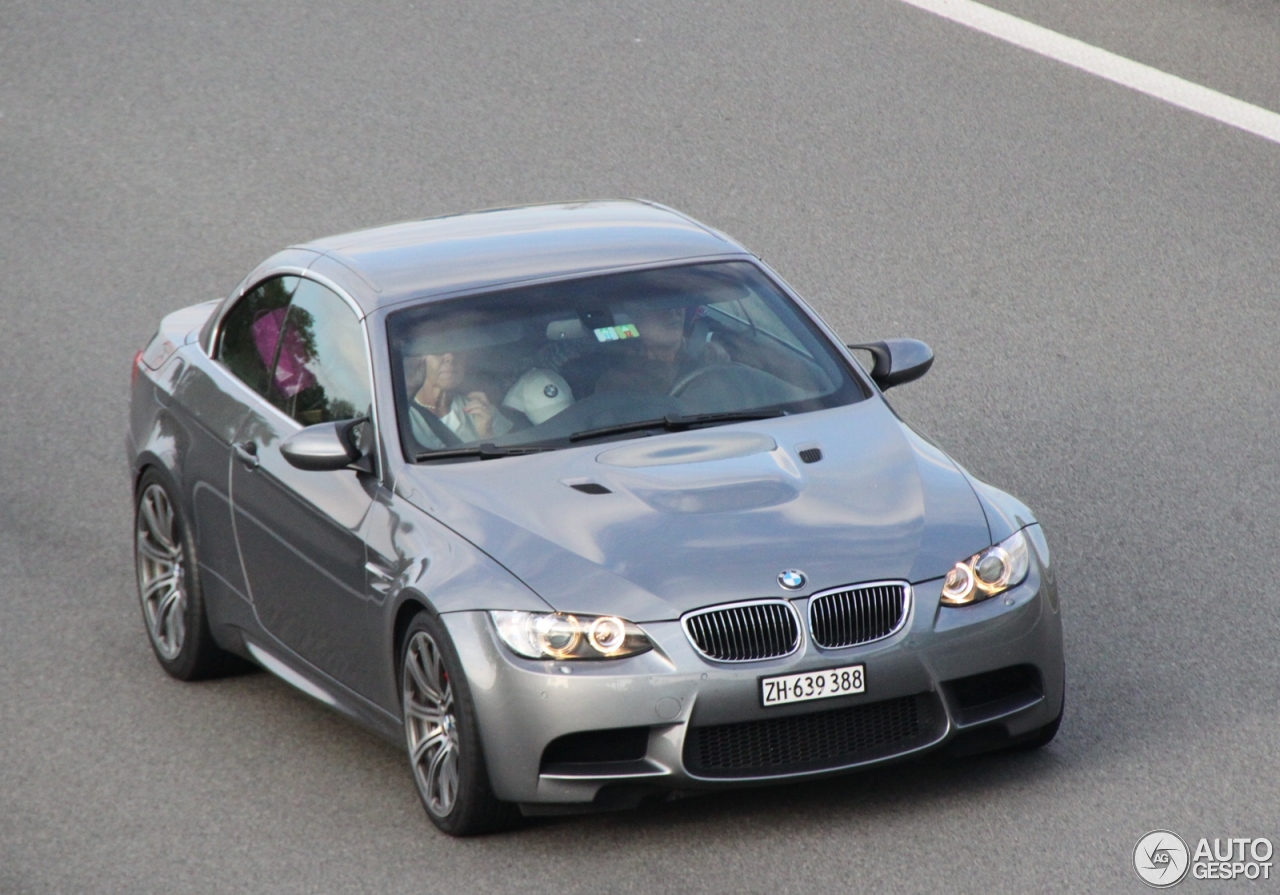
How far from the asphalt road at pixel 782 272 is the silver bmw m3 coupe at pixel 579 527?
0.29 m

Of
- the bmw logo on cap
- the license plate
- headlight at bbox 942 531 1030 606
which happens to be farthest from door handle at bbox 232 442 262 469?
headlight at bbox 942 531 1030 606

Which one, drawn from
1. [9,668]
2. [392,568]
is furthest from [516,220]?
[9,668]

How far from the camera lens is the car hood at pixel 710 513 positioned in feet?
20.9

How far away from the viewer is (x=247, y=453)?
7.98m

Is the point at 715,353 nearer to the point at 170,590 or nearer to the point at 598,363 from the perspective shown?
the point at 598,363

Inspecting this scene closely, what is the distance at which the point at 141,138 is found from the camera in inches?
603

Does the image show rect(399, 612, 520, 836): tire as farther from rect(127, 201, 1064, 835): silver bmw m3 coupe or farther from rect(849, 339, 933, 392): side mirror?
rect(849, 339, 933, 392): side mirror

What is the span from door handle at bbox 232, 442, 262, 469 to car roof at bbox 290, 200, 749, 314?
699mm

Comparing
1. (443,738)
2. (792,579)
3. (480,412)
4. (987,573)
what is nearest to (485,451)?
(480,412)

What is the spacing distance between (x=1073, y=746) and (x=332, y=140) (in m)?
9.22

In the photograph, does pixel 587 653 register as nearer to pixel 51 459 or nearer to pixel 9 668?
pixel 9 668

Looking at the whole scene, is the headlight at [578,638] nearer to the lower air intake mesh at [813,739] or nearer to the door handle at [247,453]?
the lower air intake mesh at [813,739]

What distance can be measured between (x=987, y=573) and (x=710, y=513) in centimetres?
87

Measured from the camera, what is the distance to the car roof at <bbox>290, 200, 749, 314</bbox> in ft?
25.6
